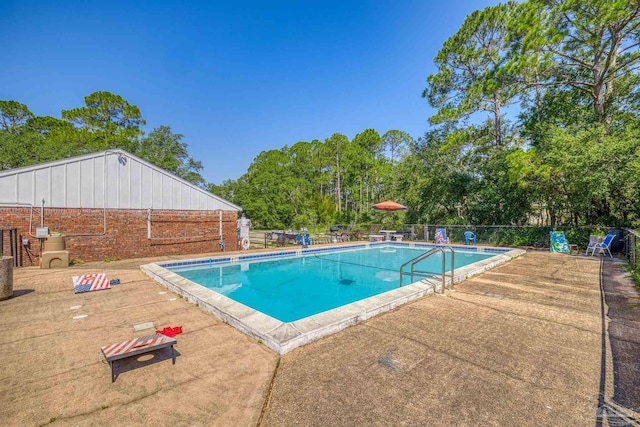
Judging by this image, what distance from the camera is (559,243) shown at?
11.7 m

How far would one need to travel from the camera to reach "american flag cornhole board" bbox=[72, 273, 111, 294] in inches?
232

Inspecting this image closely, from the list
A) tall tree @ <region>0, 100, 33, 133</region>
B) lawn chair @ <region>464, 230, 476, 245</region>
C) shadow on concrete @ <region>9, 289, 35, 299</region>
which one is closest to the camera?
shadow on concrete @ <region>9, 289, 35, 299</region>

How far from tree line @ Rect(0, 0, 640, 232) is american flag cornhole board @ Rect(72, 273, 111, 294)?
15561mm

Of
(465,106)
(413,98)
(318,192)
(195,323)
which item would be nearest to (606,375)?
(195,323)

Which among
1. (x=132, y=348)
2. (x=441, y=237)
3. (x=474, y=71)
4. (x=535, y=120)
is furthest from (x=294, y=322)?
(x=474, y=71)

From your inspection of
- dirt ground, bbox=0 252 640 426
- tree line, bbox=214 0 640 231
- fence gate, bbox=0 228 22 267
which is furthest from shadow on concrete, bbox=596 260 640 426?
fence gate, bbox=0 228 22 267

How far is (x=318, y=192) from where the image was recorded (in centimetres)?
3916

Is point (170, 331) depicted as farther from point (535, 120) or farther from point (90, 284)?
point (535, 120)

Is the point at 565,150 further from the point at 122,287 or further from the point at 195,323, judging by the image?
the point at 122,287

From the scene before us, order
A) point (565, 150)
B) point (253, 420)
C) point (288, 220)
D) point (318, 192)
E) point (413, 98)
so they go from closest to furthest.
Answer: point (253, 420) < point (565, 150) < point (413, 98) < point (288, 220) < point (318, 192)

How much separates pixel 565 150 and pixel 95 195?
18368 millimetres

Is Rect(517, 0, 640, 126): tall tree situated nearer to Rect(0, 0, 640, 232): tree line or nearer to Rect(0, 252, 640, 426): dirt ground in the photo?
Rect(0, 0, 640, 232): tree line

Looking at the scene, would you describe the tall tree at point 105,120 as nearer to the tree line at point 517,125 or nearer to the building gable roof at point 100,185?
the tree line at point 517,125

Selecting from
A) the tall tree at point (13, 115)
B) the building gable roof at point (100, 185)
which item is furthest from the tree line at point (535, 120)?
the tall tree at point (13, 115)
